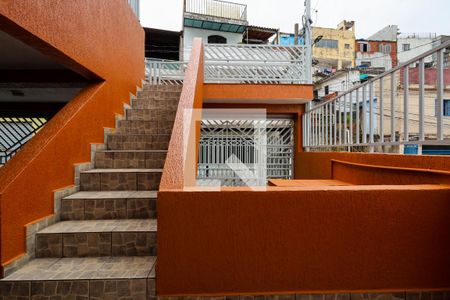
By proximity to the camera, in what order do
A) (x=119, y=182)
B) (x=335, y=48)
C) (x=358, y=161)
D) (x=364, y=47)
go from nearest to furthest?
(x=119, y=182) → (x=358, y=161) → (x=335, y=48) → (x=364, y=47)

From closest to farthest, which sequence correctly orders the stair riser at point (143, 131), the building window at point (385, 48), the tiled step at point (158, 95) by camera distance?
the stair riser at point (143, 131) → the tiled step at point (158, 95) → the building window at point (385, 48)

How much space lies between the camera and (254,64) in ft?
20.1

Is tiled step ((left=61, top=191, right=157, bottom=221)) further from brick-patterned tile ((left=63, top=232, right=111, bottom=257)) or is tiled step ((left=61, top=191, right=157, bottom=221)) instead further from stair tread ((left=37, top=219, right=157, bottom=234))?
brick-patterned tile ((left=63, top=232, right=111, bottom=257))

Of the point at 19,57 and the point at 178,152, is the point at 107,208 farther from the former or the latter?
the point at 19,57

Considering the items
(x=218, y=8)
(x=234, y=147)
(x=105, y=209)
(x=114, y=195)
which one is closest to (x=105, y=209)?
(x=105, y=209)

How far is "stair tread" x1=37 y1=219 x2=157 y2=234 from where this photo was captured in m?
2.27

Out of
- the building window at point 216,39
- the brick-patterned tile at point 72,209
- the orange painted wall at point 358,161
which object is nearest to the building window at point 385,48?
the building window at point 216,39

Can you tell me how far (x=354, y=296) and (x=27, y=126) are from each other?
8.69 metres

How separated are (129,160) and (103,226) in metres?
1.10

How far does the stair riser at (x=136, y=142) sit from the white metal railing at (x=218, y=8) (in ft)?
50.8

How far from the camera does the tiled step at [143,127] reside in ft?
13.1

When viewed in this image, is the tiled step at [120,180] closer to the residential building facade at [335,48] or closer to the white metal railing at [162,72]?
the white metal railing at [162,72]

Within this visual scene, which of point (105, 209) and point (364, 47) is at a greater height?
point (364, 47)

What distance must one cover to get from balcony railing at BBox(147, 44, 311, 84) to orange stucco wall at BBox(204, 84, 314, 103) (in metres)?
0.42
